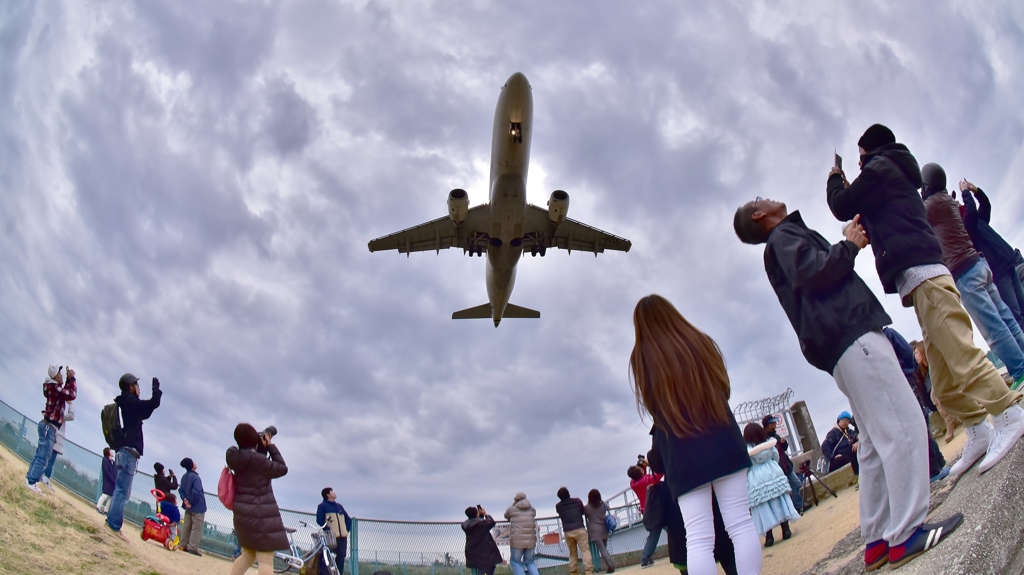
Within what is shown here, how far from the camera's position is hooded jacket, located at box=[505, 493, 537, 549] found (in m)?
9.93

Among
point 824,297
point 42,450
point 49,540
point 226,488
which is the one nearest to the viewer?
point 824,297

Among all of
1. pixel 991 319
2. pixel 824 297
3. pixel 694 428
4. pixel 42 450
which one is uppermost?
pixel 42 450

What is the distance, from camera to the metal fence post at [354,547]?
11.2 m

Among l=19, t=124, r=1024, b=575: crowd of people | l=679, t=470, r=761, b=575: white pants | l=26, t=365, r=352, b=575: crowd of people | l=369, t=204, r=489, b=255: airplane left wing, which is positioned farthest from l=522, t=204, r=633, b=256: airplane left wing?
l=679, t=470, r=761, b=575: white pants

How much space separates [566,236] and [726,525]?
21757mm

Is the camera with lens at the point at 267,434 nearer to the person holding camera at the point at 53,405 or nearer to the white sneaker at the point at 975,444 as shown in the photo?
the person holding camera at the point at 53,405

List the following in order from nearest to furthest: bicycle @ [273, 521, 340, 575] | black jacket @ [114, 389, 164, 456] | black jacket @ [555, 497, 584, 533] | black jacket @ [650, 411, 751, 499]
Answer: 1. black jacket @ [650, 411, 751, 499]
2. black jacket @ [114, 389, 164, 456]
3. bicycle @ [273, 521, 340, 575]
4. black jacket @ [555, 497, 584, 533]

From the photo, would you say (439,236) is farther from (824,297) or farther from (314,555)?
(824,297)

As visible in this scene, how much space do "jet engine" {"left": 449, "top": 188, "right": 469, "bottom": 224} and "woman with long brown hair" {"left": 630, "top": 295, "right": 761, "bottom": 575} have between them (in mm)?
17455

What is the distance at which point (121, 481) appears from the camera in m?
8.80

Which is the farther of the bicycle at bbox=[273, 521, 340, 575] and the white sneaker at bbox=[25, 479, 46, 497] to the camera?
the white sneaker at bbox=[25, 479, 46, 497]

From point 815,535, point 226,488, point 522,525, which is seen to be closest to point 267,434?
point 226,488

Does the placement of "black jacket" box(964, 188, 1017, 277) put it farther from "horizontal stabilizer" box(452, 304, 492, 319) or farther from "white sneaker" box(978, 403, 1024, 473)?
"horizontal stabilizer" box(452, 304, 492, 319)

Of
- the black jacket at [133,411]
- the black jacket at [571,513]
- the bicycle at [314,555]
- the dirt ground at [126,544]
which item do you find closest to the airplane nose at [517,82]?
the black jacket at [571,513]
